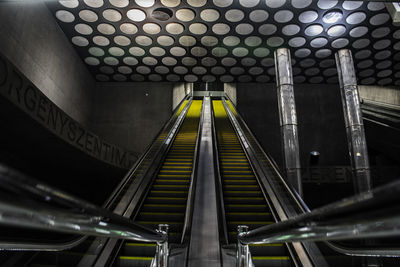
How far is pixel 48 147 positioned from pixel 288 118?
7.69 meters

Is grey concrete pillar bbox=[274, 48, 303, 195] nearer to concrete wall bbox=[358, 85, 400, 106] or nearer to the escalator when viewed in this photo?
the escalator

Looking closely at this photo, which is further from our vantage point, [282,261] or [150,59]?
[150,59]

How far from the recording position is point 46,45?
400 inches

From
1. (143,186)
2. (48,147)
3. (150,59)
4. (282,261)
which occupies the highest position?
(150,59)

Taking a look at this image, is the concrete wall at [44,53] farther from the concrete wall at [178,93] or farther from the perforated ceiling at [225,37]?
the concrete wall at [178,93]

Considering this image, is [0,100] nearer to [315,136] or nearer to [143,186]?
[143,186]

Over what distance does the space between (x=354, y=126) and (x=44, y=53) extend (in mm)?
11303

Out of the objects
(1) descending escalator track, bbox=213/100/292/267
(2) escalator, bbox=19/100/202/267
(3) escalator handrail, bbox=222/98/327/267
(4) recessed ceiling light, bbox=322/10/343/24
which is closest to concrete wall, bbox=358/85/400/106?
(4) recessed ceiling light, bbox=322/10/343/24

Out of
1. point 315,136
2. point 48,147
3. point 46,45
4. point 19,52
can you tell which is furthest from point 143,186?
point 315,136

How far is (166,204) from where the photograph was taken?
4.77 metres

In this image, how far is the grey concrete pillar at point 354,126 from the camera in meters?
10.0

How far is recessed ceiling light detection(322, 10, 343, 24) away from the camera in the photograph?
416 inches

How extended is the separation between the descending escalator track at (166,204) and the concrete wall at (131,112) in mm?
7350

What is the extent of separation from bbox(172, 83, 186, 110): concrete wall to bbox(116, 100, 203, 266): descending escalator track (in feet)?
26.3
